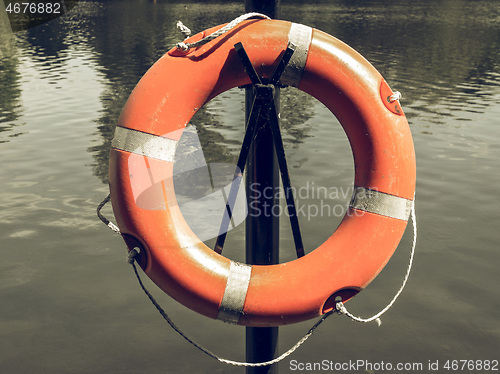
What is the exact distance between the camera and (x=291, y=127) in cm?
798

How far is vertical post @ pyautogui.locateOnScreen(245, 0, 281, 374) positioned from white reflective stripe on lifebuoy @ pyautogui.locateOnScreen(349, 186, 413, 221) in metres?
0.38

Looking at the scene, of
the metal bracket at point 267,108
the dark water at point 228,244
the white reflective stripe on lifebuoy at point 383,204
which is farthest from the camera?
the dark water at point 228,244

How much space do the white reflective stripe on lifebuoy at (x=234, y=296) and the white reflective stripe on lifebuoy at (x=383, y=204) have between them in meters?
0.58

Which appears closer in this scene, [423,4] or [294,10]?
[294,10]

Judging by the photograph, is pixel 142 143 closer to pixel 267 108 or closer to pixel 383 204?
pixel 267 108

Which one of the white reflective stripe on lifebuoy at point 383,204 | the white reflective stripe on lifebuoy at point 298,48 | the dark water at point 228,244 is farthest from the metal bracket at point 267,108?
the dark water at point 228,244

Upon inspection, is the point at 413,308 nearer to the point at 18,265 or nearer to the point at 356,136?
the point at 356,136

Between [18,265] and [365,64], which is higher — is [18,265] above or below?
below

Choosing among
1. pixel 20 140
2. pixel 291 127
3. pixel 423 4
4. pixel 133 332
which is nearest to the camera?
pixel 133 332

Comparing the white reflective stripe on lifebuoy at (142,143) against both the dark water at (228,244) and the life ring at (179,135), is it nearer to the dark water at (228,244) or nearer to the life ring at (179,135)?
the life ring at (179,135)

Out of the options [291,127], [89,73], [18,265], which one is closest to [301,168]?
[291,127]

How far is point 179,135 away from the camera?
2289 millimetres

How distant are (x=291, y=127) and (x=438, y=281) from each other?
4.22m

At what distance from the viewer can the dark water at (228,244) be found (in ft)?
11.5
